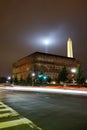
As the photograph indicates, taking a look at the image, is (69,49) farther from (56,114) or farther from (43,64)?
(56,114)

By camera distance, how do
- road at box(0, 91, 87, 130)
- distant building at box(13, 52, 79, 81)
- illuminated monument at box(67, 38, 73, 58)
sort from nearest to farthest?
road at box(0, 91, 87, 130) → distant building at box(13, 52, 79, 81) → illuminated monument at box(67, 38, 73, 58)

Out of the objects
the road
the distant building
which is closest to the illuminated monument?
the distant building

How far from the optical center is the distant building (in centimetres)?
11112

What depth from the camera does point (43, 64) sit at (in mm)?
114000

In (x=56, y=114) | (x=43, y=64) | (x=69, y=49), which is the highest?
(x=69, y=49)

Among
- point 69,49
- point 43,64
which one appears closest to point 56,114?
point 43,64

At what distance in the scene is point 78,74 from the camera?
64.6m

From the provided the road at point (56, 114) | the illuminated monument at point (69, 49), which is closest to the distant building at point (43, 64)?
the illuminated monument at point (69, 49)

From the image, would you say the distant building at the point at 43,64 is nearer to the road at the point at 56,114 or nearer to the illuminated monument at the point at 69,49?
the illuminated monument at the point at 69,49

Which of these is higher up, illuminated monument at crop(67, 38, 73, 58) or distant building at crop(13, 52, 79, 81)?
illuminated monument at crop(67, 38, 73, 58)

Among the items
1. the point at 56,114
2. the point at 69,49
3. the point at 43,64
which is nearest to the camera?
the point at 56,114

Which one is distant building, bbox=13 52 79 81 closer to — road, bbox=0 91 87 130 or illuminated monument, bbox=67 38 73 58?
illuminated monument, bbox=67 38 73 58

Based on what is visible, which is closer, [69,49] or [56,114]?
[56,114]

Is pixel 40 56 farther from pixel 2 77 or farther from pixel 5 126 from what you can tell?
pixel 5 126
